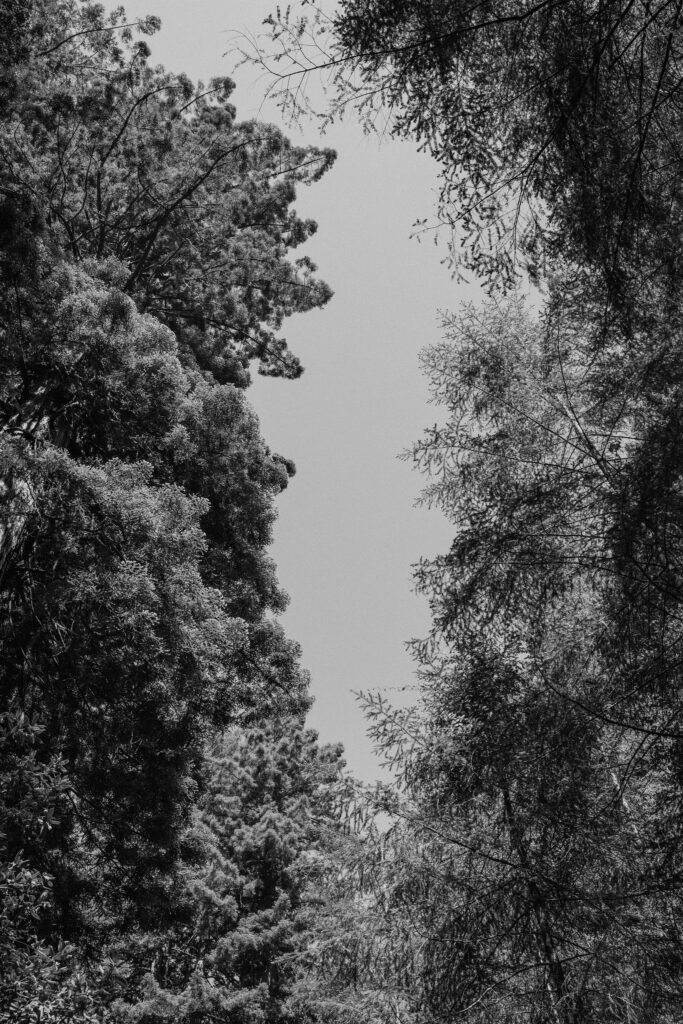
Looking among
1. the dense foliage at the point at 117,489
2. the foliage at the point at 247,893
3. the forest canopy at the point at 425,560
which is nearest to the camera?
the forest canopy at the point at 425,560

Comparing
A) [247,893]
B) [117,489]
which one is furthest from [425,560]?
[247,893]

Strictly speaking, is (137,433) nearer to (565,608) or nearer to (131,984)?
(565,608)

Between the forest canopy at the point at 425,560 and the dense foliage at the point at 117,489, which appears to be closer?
the forest canopy at the point at 425,560

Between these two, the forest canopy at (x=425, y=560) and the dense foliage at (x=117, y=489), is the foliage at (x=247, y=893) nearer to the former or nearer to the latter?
the dense foliage at (x=117, y=489)

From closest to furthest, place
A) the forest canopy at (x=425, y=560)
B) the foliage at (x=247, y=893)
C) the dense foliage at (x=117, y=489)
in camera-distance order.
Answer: the forest canopy at (x=425, y=560)
the dense foliage at (x=117, y=489)
the foliage at (x=247, y=893)

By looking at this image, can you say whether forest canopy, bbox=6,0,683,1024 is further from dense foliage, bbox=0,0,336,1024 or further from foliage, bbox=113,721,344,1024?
foliage, bbox=113,721,344,1024

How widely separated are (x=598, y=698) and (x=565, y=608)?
3.73 feet

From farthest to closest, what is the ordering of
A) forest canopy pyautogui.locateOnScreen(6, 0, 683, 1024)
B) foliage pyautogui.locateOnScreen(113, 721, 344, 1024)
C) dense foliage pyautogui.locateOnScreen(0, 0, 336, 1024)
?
foliage pyautogui.locateOnScreen(113, 721, 344, 1024) → dense foliage pyautogui.locateOnScreen(0, 0, 336, 1024) → forest canopy pyautogui.locateOnScreen(6, 0, 683, 1024)

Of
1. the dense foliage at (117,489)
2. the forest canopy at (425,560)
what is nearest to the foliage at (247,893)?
the dense foliage at (117,489)

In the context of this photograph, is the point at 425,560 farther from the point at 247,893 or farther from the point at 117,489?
the point at 247,893

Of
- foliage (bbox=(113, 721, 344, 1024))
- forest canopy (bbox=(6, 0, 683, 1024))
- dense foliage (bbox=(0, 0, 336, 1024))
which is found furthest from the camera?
foliage (bbox=(113, 721, 344, 1024))

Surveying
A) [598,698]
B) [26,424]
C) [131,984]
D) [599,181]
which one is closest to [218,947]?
[131,984]

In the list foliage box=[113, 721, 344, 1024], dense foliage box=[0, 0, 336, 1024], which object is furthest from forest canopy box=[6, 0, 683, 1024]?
foliage box=[113, 721, 344, 1024]

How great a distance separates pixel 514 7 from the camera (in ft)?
11.2
